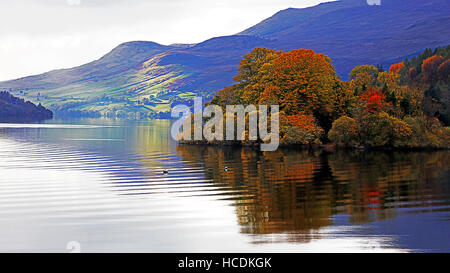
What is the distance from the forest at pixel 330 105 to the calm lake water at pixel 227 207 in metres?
27.9

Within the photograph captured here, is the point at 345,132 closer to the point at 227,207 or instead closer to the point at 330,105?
the point at 330,105

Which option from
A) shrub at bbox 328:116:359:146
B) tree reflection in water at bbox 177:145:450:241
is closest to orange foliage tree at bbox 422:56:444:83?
shrub at bbox 328:116:359:146

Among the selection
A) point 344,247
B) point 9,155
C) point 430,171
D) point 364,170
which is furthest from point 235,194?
point 9,155

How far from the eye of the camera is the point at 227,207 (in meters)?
32.3

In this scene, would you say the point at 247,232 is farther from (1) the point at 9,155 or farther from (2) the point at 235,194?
(1) the point at 9,155

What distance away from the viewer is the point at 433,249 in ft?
75.7

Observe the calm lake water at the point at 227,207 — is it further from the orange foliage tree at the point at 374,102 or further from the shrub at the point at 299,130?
the orange foliage tree at the point at 374,102

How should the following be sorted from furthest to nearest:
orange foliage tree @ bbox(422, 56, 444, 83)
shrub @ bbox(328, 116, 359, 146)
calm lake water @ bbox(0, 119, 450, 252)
Answer: orange foliage tree @ bbox(422, 56, 444, 83)
shrub @ bbox(328, 116, 359, 146)
calm lake water @ bbox(0, 119, 450, 252)

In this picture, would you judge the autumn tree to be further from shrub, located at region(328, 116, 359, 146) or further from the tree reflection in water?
the tree reflection in water

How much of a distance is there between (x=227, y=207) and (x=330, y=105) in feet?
225

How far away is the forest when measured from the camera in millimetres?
85250

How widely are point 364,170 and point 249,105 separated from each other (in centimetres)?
5199

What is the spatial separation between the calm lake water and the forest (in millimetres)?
27910
